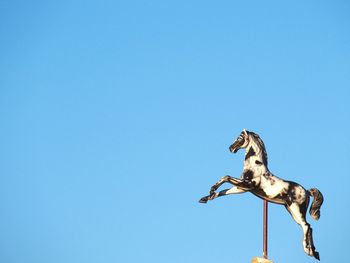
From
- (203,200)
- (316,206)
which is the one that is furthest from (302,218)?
(203,200)

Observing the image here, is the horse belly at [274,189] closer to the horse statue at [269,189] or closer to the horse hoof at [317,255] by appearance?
the horse statue at [269,189]

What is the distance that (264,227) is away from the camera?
16688mm

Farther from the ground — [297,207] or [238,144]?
[238,144]

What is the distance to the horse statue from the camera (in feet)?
56.5

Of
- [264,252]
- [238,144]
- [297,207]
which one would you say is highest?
[238,144]

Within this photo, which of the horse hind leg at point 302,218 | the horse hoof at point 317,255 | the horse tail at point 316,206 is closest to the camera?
the horse hoof at point 317,255

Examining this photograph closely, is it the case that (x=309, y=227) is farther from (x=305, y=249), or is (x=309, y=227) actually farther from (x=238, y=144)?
(x=238, y=144)

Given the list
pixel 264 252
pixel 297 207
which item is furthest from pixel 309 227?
pixel 264 252

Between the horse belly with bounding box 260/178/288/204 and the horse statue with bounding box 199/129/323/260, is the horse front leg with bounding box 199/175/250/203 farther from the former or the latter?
the horse belly with bounding box 260/178/288/204

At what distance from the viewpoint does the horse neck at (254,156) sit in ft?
57.8

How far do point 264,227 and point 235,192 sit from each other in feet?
3.63

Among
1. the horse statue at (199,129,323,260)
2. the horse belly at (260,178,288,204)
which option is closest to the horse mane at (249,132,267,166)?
the horse statue at (199,129,323,260)

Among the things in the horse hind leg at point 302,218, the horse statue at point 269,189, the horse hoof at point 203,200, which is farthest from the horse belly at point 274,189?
the horse hoof at point 203,200

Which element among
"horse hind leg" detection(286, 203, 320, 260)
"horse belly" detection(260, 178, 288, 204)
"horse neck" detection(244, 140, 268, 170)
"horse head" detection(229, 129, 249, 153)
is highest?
"horse head" detection(229, 129, 249, 153)
